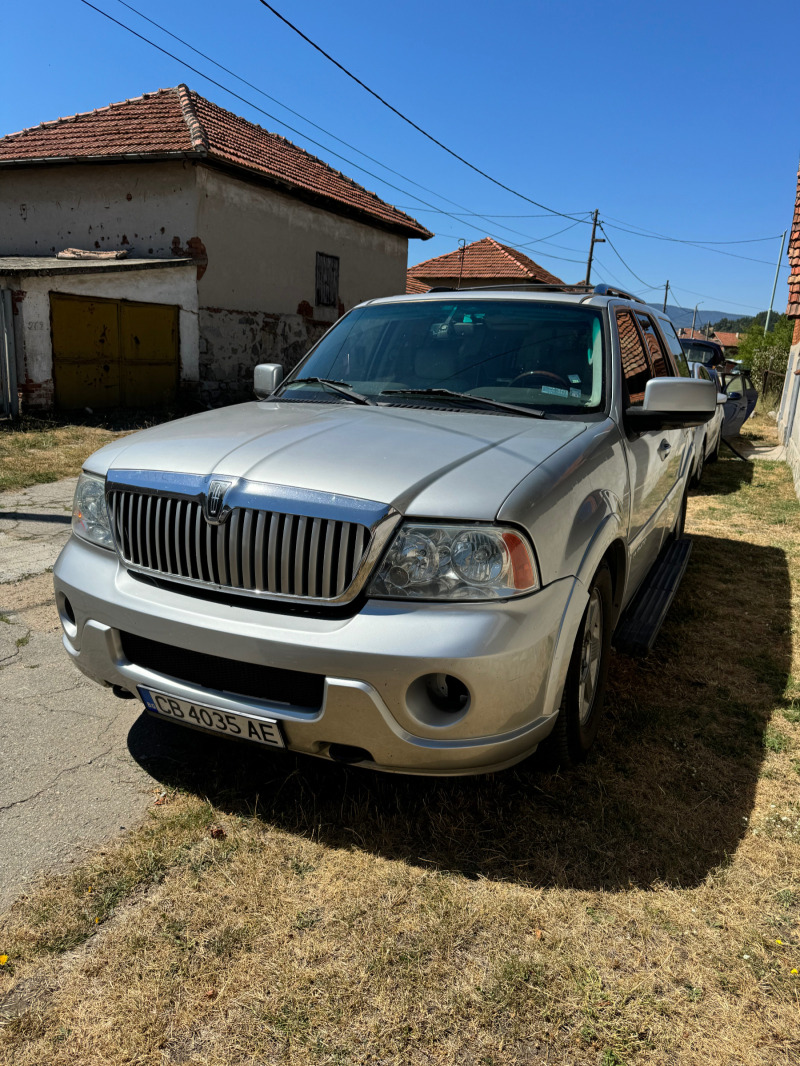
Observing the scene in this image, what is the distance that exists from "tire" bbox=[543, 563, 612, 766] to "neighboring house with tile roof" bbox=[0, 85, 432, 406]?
506 inches

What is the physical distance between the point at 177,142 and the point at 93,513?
15719 mm

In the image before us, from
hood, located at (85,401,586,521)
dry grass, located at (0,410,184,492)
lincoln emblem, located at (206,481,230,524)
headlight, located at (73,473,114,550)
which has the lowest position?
dry grass, located at (0,410,184,492)

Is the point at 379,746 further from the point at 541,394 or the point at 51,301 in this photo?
the point at 51,301

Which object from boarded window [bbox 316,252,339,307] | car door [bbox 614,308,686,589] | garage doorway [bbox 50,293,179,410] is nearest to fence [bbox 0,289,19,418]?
garage doorway [bbox 50,293,179,410]

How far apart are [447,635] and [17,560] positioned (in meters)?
4.38

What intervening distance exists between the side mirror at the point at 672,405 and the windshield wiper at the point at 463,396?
0.47m

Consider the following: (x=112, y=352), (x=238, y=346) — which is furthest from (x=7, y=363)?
(x=238, y=346)

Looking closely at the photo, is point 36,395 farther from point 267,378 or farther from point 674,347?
point 674,347

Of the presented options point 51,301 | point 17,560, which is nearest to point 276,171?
point 51,301

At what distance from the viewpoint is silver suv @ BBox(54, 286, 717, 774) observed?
86.2 inches

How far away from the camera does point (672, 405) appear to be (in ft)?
10.6

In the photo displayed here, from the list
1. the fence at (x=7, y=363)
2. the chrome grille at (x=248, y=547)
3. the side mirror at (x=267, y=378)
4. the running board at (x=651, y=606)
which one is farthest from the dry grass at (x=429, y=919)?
the fence at (x=7, y=363)

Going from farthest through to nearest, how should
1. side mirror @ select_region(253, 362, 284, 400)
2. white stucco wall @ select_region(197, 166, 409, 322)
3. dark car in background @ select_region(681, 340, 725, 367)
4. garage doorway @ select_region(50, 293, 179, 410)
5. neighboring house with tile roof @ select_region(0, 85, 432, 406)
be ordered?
white stucco wall @ select_region(197, 166, 409, 322), neighboring house with tile roof @ select_region(0, 85, 432, 406), garage doorway @ select_region(50, 293, 179, 410), dark car in background @ select_region(681, 340, 725, 367), side mirror @ select_region(253, 362, 284, 400)

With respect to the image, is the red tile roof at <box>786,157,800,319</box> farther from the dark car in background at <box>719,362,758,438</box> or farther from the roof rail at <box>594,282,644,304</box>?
the roof rail at <box>594,282,644,304</box>
